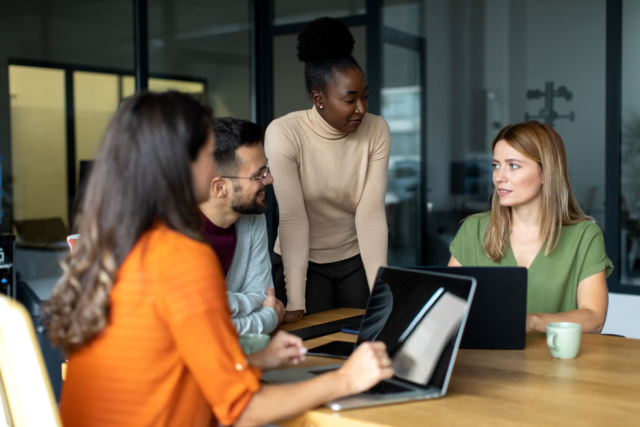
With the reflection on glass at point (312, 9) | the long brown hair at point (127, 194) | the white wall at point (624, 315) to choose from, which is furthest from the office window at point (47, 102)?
the white wall at point (624, 315)

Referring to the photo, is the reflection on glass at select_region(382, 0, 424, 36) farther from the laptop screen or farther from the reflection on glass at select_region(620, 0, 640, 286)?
the laptop screen

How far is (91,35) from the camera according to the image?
13.1 feet

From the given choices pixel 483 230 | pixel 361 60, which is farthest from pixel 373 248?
pixel 361 60

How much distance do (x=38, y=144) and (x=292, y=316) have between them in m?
2.45

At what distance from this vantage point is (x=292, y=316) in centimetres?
193

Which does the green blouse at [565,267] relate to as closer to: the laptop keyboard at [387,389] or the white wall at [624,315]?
the laptop keyboard at [387,389]

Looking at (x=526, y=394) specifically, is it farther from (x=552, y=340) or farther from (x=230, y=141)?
(x=230, y=141)

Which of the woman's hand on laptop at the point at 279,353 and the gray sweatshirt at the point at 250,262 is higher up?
the gray sweatshirt at the point at 250,262

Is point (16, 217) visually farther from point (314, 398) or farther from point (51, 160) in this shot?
point (314, 398)

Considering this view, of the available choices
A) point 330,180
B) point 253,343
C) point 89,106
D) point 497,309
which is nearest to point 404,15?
point 89,106

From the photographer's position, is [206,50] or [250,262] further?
[206,50]

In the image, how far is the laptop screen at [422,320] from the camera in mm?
1238

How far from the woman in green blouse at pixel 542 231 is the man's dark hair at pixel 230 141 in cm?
77

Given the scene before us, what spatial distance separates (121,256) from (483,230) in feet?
4.52
